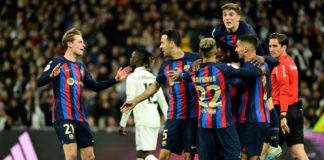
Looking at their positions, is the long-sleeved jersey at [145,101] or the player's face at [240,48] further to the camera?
the long-sleeved jersey at [145,101]

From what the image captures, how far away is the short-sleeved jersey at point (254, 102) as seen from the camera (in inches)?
376

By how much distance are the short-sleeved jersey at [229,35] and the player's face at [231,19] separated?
0.09 m

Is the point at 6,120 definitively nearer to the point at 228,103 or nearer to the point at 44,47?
the point at 44,47

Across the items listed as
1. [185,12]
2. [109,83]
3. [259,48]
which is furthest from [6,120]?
[259,48]

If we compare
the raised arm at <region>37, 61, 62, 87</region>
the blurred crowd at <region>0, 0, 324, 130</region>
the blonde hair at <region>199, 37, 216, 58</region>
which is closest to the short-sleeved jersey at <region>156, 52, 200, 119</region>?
the blonde hair at <region>199, 37, 216, 58</region>

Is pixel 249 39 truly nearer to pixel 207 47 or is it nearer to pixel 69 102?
pixel 207 47

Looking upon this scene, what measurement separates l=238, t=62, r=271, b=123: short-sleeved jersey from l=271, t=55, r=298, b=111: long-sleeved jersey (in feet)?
3.74

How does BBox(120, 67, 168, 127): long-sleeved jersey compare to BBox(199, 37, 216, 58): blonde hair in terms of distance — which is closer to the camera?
BBox(199, 37, 216, 58): blonde hair

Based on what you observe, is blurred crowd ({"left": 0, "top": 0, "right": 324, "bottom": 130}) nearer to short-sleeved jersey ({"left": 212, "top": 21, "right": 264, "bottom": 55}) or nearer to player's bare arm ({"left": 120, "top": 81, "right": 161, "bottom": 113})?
player's bare arm ({"left": 120, "top": 81, "right": 161, "bottom": 113})

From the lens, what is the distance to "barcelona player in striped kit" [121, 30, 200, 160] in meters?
10.4

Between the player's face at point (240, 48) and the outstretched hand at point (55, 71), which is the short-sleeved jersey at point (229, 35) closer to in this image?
the player's face at point (240, 48)

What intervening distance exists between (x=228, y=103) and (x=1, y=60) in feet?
45.0

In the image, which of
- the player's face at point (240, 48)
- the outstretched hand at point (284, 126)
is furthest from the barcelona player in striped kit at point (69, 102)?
the outstretched hand at point (284, 126)

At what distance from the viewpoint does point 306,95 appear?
59.2 feet
